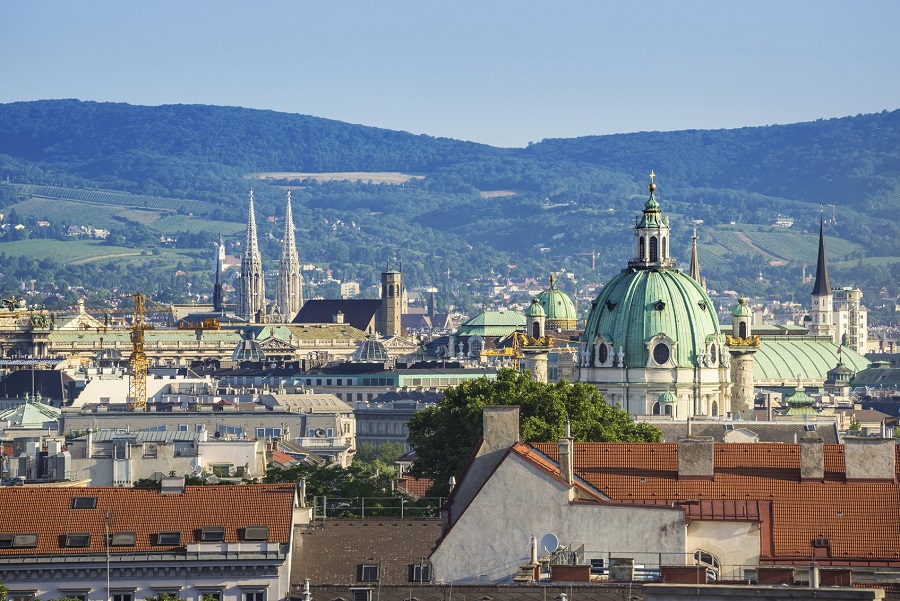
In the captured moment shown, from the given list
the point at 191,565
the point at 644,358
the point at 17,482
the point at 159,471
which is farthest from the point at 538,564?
the point at 644,358

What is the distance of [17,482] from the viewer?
51750 mm

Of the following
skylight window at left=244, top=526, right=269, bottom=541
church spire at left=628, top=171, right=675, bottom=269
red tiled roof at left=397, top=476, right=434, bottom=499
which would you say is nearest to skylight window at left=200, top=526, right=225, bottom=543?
skylight window at left=244, top=526, right=269, bottom=541

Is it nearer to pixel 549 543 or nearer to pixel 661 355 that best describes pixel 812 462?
pixel 549 543

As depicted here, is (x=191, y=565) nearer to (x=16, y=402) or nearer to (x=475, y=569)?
(x=475, y=569)

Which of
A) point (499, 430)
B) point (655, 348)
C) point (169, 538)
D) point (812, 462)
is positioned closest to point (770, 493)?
point (812, 462)

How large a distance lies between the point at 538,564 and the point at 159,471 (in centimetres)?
2935

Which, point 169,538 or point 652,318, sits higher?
point 652,318

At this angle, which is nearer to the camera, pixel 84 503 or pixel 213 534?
pixel 213 534

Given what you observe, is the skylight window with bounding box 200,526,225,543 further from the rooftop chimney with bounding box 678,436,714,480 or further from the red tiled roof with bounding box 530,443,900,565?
the rooftop chimney with bounding box 678,436,714,480

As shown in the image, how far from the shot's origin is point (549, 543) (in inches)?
1411

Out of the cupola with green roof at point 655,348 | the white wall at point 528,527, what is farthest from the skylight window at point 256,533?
the cupola with green roof at point 655,348

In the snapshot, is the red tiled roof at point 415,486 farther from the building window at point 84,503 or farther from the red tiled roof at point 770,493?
the building window at point 84,503

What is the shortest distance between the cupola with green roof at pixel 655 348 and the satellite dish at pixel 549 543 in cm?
8116

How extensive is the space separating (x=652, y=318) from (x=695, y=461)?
8053 cm
